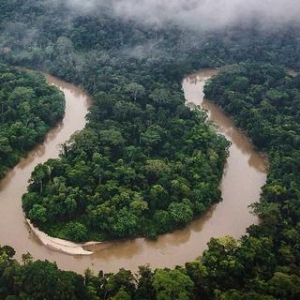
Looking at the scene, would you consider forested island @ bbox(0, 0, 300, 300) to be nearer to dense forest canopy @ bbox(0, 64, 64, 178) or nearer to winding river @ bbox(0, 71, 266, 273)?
dense forest canopy @ bbox(0, 64, 64, 178)

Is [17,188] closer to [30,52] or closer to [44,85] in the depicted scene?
[44,85]

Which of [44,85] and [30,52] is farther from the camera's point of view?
[30,52]

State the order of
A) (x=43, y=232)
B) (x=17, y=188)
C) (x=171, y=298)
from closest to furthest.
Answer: (x=171, y=298)
(x=43, y=232)
(x=17, y=188)

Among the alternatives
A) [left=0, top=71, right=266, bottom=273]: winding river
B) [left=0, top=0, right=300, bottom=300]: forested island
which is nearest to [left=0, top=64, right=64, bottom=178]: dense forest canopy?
[left=0, top=0, right=300, bottom=300]: forested island

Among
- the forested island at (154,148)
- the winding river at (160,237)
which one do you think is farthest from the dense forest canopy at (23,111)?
the winding river at (160,237)

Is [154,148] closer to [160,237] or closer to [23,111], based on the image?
[160,237]

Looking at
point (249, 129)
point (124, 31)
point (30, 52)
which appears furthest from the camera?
point (124, 31)

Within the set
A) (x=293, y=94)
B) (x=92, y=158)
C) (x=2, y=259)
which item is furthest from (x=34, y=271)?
(x=293, y=94)

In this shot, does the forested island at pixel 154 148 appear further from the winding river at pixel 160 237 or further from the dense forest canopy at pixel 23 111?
the winding river at pixel 160 237
